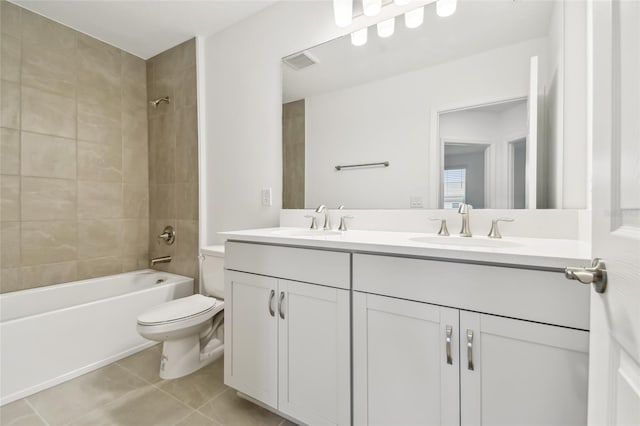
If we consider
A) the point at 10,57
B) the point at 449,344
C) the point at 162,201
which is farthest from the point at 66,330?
the point at 449,344

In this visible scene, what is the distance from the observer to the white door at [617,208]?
381 mm

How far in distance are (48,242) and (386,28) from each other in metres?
2.65

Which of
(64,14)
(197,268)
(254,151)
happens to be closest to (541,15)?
(254,151)

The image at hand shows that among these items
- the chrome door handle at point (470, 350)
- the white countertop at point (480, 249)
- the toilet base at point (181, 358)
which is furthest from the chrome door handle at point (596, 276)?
the toilet base at point (181, 358)

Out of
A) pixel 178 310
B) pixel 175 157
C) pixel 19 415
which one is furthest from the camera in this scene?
pixel 175 157

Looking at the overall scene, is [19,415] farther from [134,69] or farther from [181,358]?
[134,69]

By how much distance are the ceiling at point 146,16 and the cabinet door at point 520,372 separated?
2.19 m

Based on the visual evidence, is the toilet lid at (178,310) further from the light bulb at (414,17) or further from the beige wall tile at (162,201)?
the light bulb at (414,17)

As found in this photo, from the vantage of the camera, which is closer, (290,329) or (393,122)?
(290,329)

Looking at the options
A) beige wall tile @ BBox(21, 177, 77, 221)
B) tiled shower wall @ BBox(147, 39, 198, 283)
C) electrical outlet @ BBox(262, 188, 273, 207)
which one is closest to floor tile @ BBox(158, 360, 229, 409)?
tiled shower wall @ BBox(147, 39, 198, 283)

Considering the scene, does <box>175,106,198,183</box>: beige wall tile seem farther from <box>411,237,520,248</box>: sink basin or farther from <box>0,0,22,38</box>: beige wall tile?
<box>411,237,520,248</box>: sink basin

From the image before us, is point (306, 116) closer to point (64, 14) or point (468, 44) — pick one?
point (468, 44)

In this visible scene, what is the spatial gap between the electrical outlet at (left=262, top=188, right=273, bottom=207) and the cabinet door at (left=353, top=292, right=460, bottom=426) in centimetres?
107

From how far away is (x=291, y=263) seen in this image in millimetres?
1205
